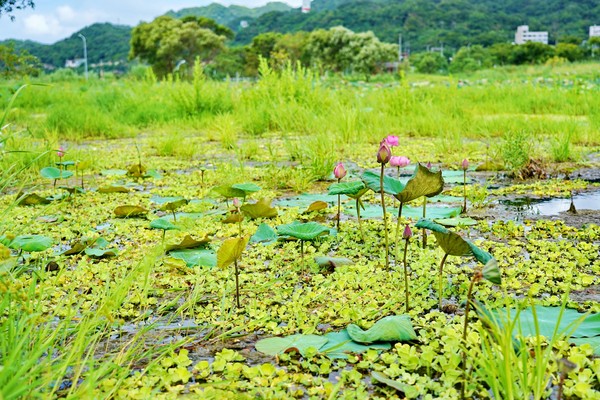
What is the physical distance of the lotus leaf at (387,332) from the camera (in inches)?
44.7

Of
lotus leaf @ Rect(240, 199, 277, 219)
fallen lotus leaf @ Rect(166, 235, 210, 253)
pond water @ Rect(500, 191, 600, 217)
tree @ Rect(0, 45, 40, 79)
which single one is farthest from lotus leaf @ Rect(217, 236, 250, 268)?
tree @ Rect(0, 45, 40, 79)

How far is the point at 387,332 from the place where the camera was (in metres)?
1.14

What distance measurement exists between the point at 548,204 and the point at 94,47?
7102cm

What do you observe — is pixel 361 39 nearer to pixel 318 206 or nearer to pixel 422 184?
pixel 318 206

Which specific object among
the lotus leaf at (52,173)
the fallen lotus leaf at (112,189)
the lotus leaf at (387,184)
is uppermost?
the lotus leaf at (387,184)

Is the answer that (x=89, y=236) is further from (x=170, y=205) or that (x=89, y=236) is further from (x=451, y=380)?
(x=451, y=380)

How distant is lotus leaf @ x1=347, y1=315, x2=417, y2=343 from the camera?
1.13 m

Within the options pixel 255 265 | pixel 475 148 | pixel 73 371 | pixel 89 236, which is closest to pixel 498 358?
pixel 73 371

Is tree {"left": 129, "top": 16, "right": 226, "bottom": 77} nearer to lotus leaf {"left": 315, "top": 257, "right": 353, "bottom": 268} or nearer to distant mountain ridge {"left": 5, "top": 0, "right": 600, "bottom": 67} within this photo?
distant mountain ridge {"left": 5, "top": 0, "right": 600, "bottom": 67}

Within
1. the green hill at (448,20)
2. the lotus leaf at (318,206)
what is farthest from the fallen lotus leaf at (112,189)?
the green hill at (448,20)

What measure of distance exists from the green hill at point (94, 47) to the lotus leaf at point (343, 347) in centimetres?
6555

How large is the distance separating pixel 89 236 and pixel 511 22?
240 feet

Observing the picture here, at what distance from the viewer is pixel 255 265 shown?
66.7 inches

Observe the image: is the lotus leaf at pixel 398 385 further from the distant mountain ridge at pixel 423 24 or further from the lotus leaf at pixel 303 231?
the distant mountain ridge at pixel 423 24
